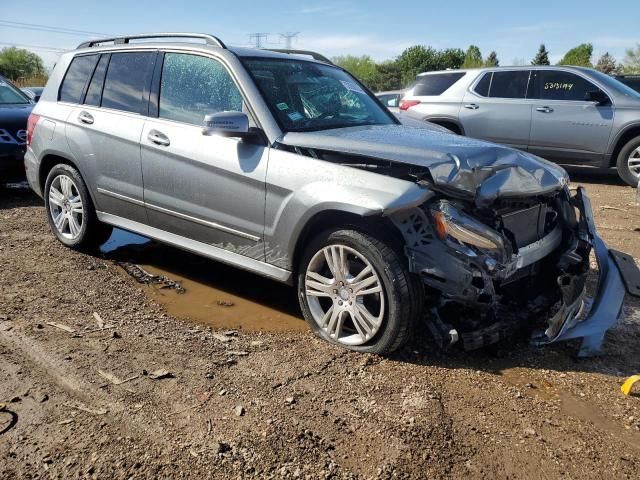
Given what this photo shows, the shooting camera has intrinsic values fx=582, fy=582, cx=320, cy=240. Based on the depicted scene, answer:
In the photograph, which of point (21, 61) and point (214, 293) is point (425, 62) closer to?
point (21, 61)

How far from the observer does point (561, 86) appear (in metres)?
9.31

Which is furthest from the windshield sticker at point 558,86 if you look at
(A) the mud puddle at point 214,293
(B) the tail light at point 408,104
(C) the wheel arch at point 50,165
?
(C) the wheel arch at point 50,165

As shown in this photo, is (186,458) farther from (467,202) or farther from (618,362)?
(618,362)

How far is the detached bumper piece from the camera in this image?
3.38 meters

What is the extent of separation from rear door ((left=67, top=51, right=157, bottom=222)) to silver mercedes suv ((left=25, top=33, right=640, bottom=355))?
0.6 inches

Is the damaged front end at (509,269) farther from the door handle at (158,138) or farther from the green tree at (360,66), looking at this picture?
the green tree at (360,66)

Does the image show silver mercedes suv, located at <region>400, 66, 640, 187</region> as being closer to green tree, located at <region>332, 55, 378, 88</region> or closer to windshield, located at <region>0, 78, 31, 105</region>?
windshield, located at <region>0, 78, 31, 105</region>

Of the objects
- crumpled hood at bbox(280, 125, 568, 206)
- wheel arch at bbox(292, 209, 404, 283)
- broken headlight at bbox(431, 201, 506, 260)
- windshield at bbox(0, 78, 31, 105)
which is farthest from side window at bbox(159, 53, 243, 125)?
windshield at bbox(0, 78, 31, 105)

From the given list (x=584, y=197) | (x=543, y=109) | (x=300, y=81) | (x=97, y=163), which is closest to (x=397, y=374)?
(x=584, y=197)

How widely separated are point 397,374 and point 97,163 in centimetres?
307

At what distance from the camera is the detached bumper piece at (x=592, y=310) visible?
11.1ft

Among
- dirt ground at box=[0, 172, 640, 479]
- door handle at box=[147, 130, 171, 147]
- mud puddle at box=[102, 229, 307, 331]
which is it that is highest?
door handle at box=[147, 130, 171, 147]

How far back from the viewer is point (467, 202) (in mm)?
3262

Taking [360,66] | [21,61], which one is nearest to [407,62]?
[360,66]
